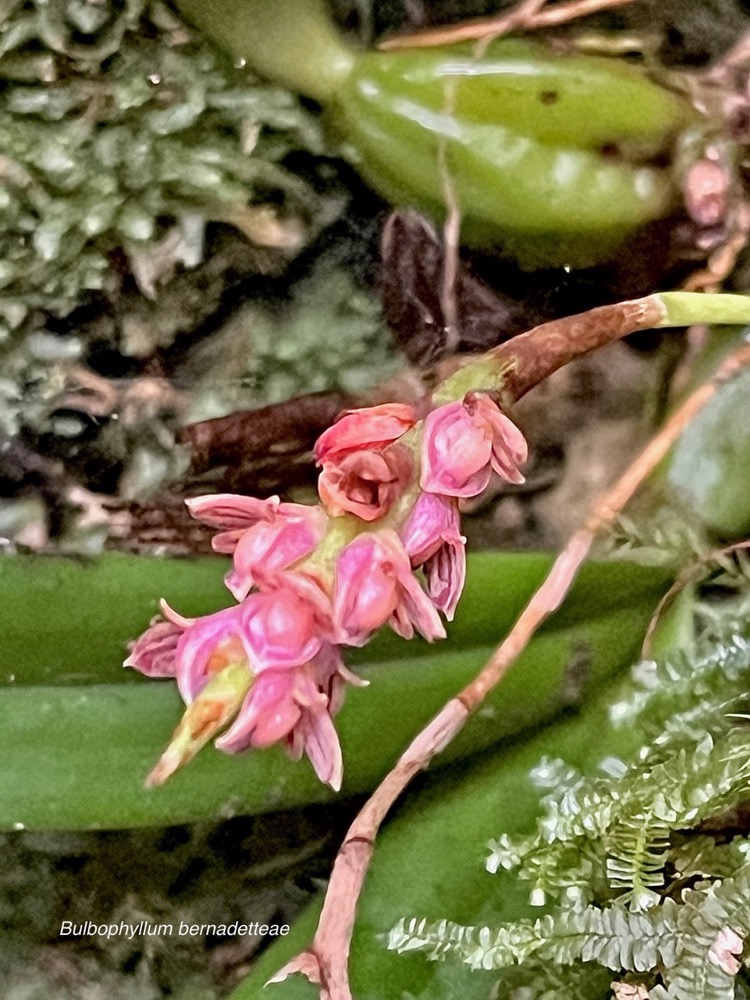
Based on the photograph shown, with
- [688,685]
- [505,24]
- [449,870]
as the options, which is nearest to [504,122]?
[505,24]

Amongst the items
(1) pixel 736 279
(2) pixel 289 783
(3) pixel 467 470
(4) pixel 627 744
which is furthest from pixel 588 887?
(1) pixel 736 279

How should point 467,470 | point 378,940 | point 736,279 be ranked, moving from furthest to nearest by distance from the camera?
point 736,279
point 378,940
point 467,470

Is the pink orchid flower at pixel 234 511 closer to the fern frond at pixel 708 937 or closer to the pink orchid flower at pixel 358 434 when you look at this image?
the pink orchid flower at pixel 358 434

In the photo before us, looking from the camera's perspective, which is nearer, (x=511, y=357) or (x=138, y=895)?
(x=511, y=357)

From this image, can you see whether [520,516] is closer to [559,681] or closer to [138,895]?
[559,681]

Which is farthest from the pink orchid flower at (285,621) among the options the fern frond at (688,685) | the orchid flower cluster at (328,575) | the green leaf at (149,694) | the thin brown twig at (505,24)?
the thin brown twig at (505,24)

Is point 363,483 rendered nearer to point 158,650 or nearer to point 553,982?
point 158,650
